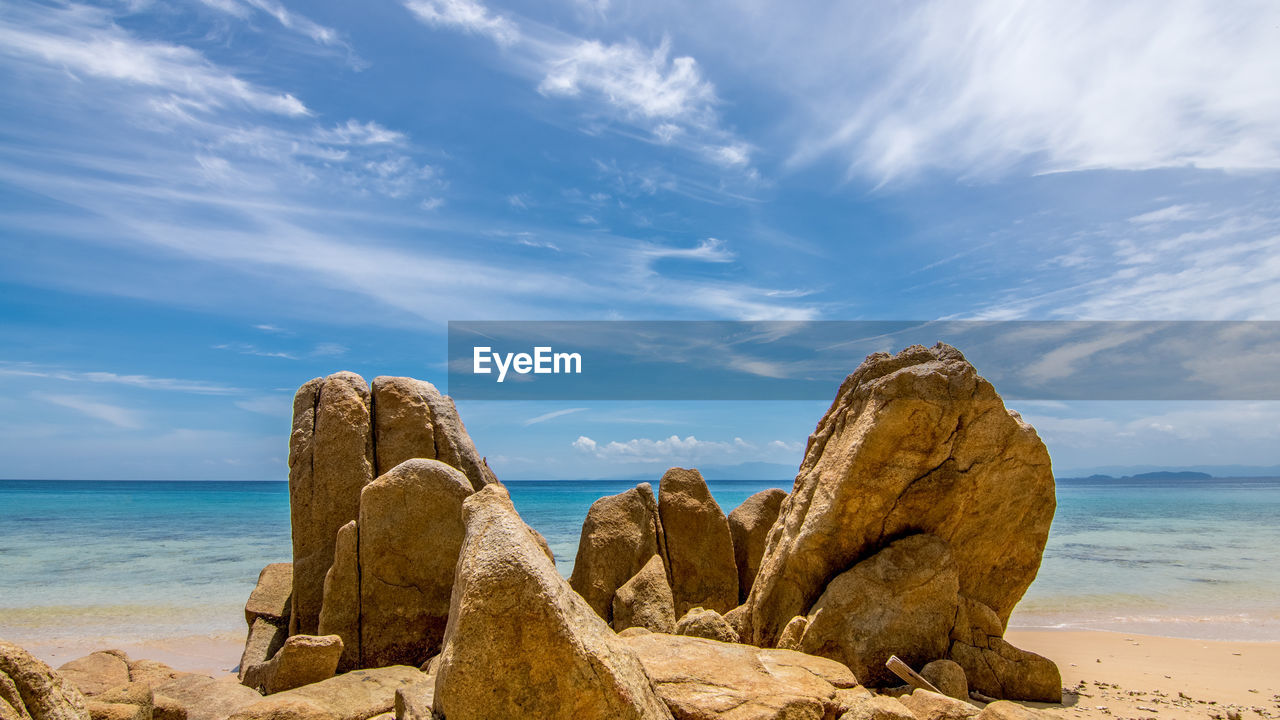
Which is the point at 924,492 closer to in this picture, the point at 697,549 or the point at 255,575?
the point at 697,549

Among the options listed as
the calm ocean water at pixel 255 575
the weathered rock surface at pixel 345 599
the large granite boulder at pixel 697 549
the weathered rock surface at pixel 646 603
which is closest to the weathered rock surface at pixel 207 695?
the weathered rock surface at pixel 345 599

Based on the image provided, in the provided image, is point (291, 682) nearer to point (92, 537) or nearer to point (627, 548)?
point (627, 548)

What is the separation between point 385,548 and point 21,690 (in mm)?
4065

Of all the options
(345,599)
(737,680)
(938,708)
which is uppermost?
(345,599)

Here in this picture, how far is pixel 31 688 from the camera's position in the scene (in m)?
3.78

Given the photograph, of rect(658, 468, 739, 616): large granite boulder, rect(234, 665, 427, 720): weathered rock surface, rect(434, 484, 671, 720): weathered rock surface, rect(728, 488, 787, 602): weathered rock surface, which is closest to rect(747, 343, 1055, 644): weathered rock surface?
rect(658, 468, 739, 616): large granite boulder

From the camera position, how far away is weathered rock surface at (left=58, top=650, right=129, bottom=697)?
690 cm

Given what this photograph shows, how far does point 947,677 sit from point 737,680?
262 cm

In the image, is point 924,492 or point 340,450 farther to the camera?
point 340,450

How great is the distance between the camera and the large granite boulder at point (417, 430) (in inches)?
376

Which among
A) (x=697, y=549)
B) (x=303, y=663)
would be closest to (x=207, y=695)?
(x=303, y=663)

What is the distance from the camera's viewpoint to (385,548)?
25.5 feet

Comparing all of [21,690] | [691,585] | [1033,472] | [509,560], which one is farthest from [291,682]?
[1033,472]

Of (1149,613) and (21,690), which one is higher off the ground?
(21,690)
